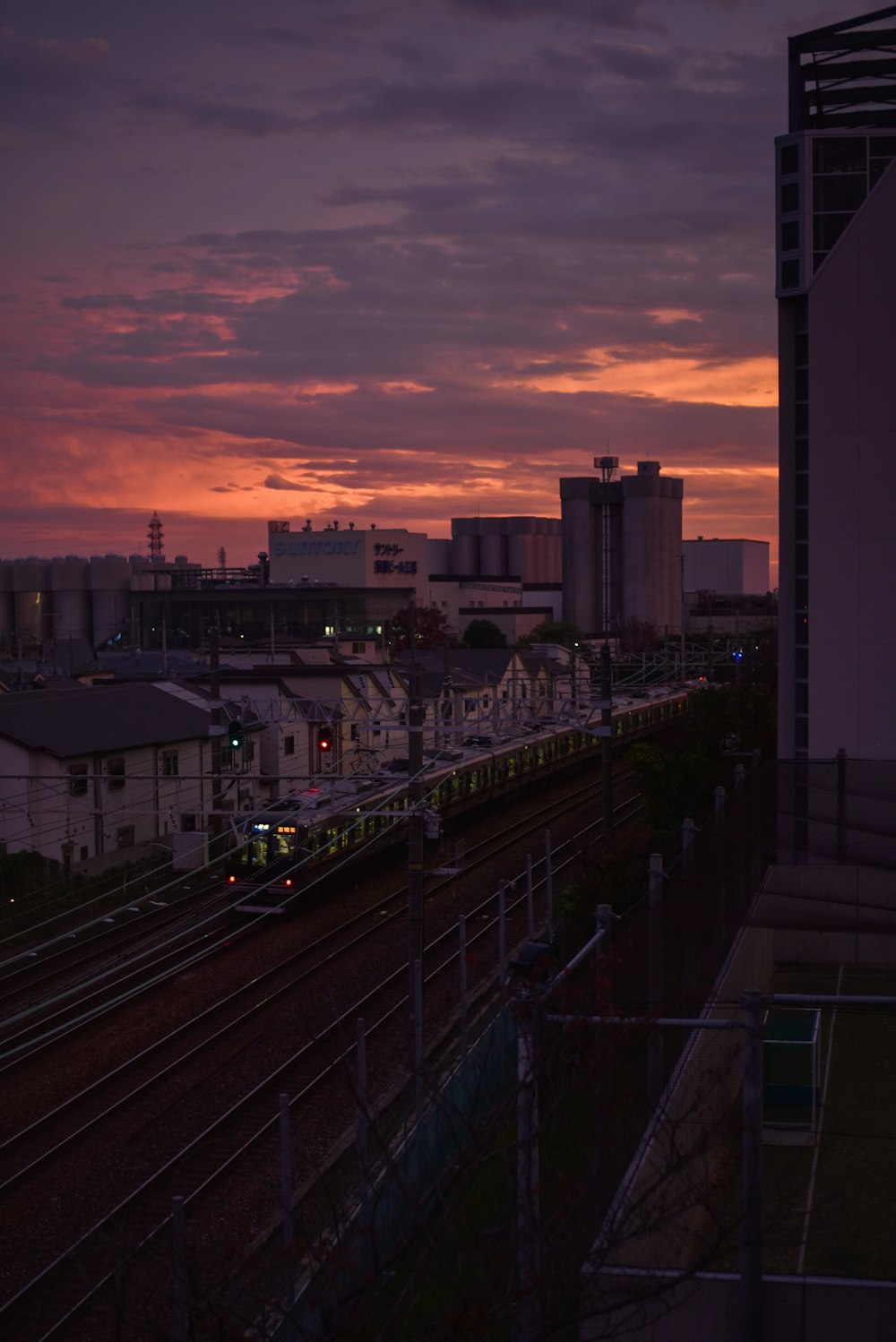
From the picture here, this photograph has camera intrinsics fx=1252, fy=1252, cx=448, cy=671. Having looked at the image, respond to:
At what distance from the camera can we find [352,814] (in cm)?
1948

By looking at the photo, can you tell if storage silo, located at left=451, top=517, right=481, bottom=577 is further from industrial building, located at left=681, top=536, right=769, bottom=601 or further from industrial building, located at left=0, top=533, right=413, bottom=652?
industrial building, located at left=0, top=533, right=413, bottom=652

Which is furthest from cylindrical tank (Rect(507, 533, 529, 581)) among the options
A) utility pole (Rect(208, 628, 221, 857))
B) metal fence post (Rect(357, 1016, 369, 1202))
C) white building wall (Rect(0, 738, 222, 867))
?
metal fence post (Rect(357, 1016, 369, 1202))

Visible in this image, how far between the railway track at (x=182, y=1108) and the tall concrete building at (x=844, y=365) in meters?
8.43

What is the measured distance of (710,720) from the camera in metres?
31.7

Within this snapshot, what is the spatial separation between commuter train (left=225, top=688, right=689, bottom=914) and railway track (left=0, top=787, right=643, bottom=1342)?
8.37 ft

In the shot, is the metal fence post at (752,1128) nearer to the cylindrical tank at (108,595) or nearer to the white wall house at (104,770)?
the white wall house at (104,770)

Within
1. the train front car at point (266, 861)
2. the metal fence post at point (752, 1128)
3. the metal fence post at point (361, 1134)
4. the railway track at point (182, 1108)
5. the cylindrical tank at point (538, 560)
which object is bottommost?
the railway track at point (182, 1108)

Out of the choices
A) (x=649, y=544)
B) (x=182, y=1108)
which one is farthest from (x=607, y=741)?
(x=649, y=544)

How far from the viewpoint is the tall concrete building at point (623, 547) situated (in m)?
107

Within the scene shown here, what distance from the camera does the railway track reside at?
960cm

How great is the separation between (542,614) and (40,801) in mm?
81537

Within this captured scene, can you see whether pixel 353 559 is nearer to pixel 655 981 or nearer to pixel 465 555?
pixel 465 555

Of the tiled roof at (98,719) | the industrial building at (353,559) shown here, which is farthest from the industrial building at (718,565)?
the tiled roof at (98,719)

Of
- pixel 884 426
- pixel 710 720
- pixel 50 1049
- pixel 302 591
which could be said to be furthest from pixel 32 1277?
pixel 302 591
